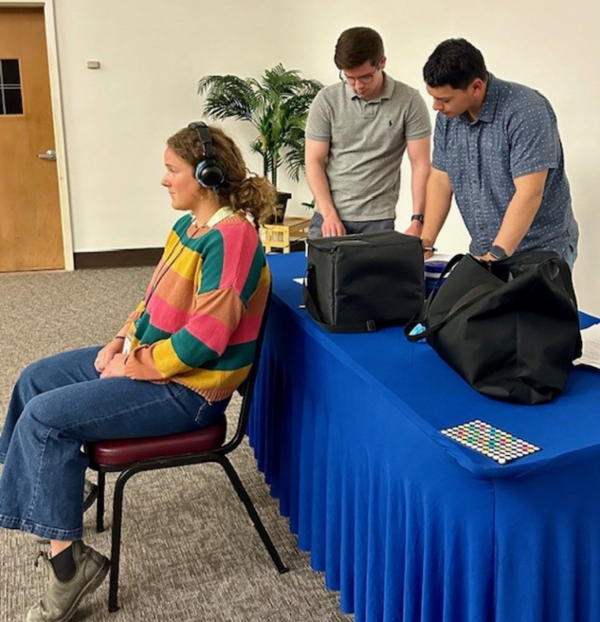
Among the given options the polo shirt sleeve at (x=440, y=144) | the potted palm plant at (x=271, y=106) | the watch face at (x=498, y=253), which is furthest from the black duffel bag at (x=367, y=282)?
the potted palm plant at (x=271, y=106)

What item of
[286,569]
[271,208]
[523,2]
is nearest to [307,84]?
[523,2]

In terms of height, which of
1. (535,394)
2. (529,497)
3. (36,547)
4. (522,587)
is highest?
(535,394)

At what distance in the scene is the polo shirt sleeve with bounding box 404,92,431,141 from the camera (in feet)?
8.91

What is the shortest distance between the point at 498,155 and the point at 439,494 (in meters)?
1.18

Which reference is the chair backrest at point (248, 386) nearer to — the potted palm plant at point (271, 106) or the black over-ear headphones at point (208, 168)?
the black over-ear headphones at point (208, 168)

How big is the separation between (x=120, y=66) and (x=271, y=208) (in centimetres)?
433

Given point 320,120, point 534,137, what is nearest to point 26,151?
point 320,120

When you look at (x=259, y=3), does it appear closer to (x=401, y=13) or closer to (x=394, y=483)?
(x=401, y=13)

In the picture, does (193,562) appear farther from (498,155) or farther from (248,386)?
(498,155)

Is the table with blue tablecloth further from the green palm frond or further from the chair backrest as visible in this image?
the green palm frond

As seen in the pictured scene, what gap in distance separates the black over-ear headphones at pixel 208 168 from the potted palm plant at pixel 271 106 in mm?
3522

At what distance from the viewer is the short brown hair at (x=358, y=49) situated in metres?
2.48

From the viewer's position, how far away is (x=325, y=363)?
1.77 metres

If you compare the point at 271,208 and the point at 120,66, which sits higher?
the point at 120,66
